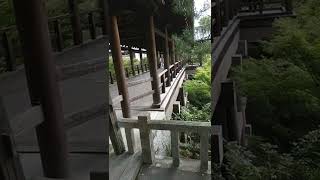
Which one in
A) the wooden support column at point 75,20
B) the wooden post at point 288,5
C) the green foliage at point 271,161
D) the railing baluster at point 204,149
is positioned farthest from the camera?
the wooden post at point 288,5

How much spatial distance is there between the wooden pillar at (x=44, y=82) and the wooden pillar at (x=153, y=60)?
253 millimetres

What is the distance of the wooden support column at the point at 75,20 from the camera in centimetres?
90

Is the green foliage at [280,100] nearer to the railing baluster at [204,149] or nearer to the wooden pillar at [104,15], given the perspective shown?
the railing baluster at [204,149]

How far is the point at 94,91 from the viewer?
0.97 metres

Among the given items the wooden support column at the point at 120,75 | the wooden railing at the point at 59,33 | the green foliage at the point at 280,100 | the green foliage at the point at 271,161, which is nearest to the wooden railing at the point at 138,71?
the wooden support column at the point at 120,75

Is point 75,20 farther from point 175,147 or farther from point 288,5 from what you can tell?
point 288,5

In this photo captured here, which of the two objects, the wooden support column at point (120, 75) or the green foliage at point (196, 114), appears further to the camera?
the green foliage at point (196, 114)

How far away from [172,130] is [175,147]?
0.05m

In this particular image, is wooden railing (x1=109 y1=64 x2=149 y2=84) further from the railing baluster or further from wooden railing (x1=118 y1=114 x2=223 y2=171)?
the railing baluster

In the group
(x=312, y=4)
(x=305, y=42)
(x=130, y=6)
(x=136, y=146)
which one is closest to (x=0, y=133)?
(x=136, y=146)

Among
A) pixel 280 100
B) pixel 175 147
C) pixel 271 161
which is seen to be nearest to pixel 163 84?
pixel 175 147

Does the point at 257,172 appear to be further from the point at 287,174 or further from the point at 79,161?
the point at 79,161

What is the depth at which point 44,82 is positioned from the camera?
0.84 meters

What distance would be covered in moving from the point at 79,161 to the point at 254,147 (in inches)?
88.0
